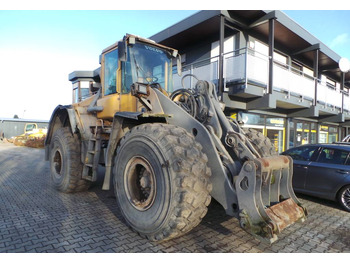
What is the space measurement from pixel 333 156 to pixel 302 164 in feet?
2.32

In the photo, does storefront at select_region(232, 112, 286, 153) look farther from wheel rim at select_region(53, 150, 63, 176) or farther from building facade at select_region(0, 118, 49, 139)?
building facade at select_region(0, 118, 49, 139)

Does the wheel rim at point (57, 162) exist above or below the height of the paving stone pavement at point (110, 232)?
above

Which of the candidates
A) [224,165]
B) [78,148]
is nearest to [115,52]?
[78,148]

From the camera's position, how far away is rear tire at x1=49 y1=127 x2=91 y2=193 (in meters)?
5.34

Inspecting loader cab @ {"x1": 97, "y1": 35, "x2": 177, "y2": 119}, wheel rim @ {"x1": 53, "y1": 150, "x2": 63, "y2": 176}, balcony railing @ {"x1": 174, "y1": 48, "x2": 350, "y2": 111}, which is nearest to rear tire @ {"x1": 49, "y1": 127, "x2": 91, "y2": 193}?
wheel rim @ {"x1": 53, "y1": 150, "x2": 63, "y2": 176}

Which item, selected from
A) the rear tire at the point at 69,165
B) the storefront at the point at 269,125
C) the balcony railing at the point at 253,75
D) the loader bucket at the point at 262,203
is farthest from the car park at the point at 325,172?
the rear tire at the point at 69,165

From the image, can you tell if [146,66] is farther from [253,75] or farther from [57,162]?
[253,75]

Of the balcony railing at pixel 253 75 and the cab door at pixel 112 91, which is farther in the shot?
the balcony railing at pixel 253 75

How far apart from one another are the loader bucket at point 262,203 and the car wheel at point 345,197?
2.82 m

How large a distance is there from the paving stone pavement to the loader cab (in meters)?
2.03

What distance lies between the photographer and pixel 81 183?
5.49 meters

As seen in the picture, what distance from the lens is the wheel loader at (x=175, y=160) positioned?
2854mm

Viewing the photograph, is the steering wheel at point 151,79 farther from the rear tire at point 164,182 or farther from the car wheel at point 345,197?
the car wheel at point 345,197

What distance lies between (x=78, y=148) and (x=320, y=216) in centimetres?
544
